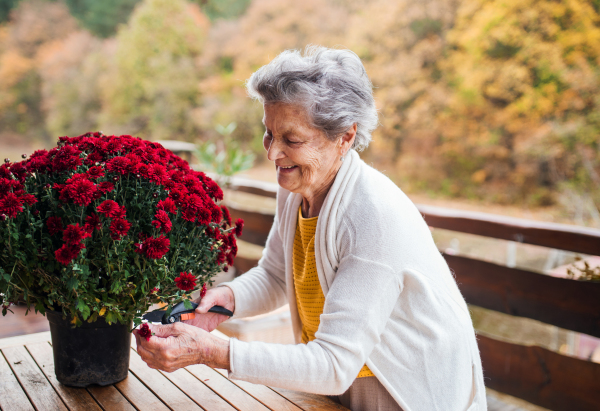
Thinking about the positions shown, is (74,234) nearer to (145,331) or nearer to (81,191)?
(81,191)

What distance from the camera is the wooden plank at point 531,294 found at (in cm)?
212

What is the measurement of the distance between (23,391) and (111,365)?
21 centimetres

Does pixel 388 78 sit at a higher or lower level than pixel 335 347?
higher

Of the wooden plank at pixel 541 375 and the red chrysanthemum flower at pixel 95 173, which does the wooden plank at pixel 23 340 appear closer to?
the red chrysanthemum flower at pixel 95 173

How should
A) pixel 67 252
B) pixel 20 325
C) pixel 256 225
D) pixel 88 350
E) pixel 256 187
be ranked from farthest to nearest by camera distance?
pixel 256 187, pixel 256 225, pixel 20 325, pixel 88 350, pixel 67 252

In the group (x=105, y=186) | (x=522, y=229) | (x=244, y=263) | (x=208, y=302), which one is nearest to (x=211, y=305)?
(x=208, y=302)

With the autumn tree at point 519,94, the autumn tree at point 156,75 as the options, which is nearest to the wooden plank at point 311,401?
the autumn tree at point 519,94

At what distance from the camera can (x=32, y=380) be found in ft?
3.68

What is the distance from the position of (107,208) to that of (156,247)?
0.11 meters

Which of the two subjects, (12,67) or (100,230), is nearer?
(100,230)

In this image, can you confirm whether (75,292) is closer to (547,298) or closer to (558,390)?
(547,298)

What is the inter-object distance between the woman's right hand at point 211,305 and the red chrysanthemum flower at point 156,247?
0.32 meters

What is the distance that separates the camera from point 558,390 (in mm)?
2277

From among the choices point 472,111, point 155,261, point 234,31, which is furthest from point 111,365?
point 234,31
